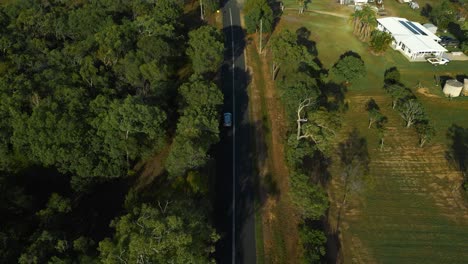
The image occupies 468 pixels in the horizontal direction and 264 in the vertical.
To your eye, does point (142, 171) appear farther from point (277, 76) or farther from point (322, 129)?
point (277, 76)

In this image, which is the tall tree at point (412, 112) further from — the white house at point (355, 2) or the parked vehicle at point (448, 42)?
the white house at point (355, 2)

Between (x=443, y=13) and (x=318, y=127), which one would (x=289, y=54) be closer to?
(x=318, y=127)

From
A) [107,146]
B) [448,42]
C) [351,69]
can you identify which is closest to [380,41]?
[351,69]

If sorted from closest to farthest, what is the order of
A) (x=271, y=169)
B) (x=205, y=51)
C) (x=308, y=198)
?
1. (x=308, y=198)
2. (x=271, y=169)
3. (x=205, y=51)

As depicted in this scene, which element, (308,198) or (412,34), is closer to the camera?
(308,198)

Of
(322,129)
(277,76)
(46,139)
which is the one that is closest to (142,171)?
(46,139)

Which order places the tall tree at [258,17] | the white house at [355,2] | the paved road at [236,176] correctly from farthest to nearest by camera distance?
the white house at [355,2], the tall tree at [258,17], the paved road at [236,176]

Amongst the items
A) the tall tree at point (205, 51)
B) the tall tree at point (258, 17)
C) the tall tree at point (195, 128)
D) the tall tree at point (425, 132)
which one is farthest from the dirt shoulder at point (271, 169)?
the tall tree at point (425, 132)
